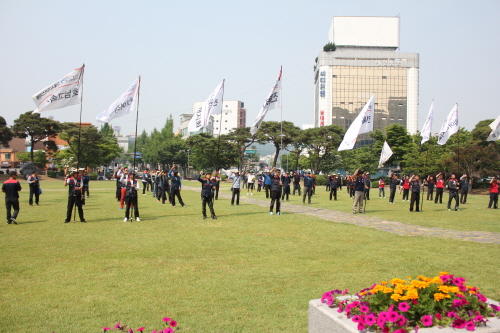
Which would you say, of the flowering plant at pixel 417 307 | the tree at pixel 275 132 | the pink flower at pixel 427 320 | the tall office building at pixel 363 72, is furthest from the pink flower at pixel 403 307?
the tall office building at pixel 363 72

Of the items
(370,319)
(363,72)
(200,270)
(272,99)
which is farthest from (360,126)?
(363,72)

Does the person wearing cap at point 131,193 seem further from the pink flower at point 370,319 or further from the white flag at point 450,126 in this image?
the white flag at point 450,126

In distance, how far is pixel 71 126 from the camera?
67.8 metres

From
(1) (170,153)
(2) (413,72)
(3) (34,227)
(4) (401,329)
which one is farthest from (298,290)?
(2) (413,72)

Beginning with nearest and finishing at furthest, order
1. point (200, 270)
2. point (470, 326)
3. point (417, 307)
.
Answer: point (470, 326), point (417, 307), point (200, 270)

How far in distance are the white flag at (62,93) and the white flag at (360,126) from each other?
11.0 metres

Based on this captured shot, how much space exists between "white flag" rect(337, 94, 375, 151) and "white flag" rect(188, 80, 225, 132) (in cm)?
571

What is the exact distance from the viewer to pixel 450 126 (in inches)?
842

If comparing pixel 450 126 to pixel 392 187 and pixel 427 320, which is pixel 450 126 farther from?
pixel 427 320

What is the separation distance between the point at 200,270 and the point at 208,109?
12.1 meters

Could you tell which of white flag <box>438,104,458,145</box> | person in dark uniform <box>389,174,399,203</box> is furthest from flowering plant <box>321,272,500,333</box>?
person in dark uniform <box>389,174,399,203</box>

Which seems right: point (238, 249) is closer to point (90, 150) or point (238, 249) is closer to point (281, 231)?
point (281, 231)

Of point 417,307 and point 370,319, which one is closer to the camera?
point 370,319

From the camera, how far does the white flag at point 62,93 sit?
49.5 ft
